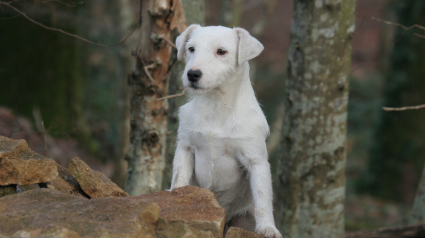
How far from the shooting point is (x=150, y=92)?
4.39 metres

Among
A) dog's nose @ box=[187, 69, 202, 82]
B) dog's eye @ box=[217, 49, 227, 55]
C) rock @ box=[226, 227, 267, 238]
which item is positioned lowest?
rock @ box=[226, 227, 267, 238]

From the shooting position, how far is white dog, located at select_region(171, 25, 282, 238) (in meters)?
3.24

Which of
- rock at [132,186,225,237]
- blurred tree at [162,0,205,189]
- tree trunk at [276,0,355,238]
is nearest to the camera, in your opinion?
rock at [132,186,225,237]

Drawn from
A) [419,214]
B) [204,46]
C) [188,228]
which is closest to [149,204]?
[188,228]

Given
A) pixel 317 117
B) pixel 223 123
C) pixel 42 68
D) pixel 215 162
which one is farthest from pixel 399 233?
pixel 42 68

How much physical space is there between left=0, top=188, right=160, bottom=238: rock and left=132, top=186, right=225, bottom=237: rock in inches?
4.6

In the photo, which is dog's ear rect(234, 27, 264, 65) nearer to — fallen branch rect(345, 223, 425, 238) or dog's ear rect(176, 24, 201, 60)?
dog's ear rect(176, 24, 201, 60)

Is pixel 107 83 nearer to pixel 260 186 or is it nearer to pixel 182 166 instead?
pixel 182 166

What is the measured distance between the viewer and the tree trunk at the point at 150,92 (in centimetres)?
422

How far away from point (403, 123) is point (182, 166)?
8578 mm

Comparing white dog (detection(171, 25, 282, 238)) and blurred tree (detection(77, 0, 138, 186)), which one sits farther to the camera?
blurred tree (detection(77, 0, 138, 186))

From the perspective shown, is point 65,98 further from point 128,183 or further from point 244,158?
point 244,158

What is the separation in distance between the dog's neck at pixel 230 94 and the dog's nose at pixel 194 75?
0.33 m

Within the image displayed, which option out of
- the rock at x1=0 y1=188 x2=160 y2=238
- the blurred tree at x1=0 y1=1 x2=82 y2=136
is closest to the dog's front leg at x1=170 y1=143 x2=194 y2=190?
the rock at x1=0 y1=188 x2=160 y2=238
